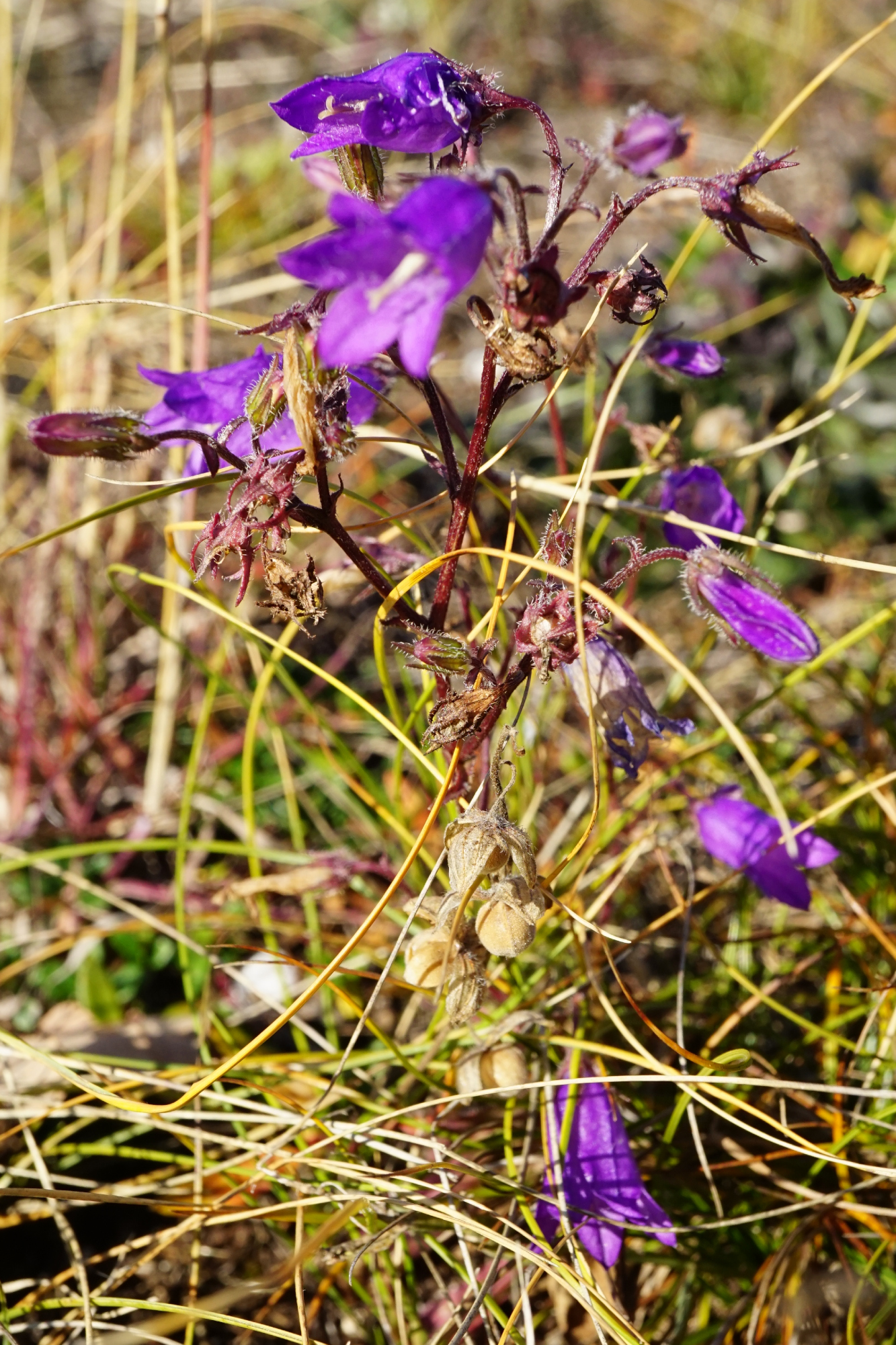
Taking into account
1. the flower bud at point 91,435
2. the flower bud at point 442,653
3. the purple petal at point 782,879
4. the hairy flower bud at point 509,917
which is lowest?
the purple petal at point 782,879

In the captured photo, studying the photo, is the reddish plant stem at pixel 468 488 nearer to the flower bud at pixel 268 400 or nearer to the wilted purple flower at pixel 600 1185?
the flower bud at pixel 268 400

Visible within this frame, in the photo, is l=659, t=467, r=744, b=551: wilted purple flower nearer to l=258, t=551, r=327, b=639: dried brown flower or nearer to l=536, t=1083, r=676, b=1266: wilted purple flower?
l=258, t=551, r=327, b=639: dried brown flower

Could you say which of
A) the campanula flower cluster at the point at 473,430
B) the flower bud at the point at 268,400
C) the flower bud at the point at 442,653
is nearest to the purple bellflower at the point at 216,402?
the campanula flower cluster at the point at 473,430

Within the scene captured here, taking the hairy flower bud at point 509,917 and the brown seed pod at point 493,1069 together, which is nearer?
the hairy flower bud at point 509,917

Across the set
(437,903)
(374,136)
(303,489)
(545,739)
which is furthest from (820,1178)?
(303,489)

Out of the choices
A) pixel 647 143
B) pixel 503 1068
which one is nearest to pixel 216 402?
pixel 647 143

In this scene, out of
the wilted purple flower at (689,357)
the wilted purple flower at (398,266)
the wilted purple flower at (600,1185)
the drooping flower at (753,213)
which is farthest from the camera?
the wilted purple flower at (689,357)
